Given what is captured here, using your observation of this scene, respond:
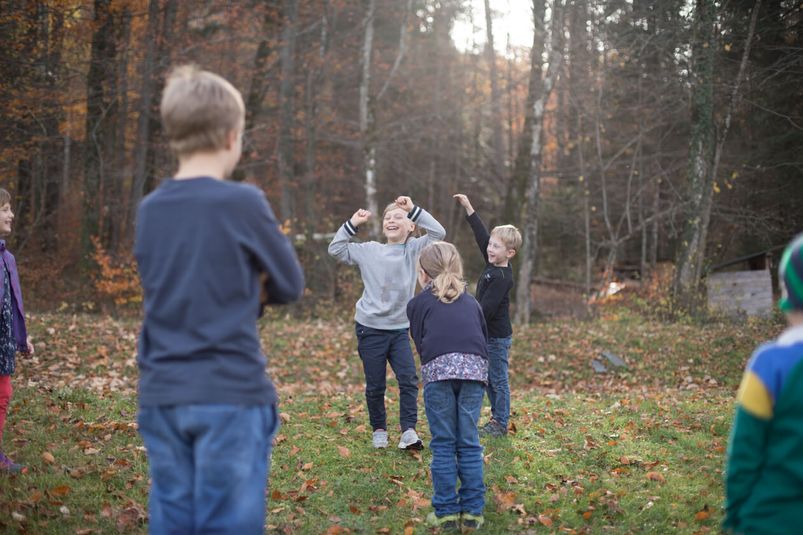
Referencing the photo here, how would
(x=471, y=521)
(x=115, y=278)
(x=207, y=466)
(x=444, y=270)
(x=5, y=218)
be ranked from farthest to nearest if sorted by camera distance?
1. (x=115, y=278)
2. (x=5, y=218)
3. (x=444, y=270)
4. (x=471, y=521)
5. (x=207, y=466)

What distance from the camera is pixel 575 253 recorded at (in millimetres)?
33906

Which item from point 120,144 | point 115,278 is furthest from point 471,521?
point 120,144

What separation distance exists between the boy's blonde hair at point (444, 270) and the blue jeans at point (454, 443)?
63cm

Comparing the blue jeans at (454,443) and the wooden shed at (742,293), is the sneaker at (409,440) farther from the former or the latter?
the wooden shed at (742,293)

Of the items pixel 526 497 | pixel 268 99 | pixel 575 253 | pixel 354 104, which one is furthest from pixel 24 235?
pixel 526 497

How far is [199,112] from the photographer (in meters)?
3.03

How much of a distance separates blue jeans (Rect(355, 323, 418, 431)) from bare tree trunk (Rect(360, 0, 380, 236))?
17.2 meters

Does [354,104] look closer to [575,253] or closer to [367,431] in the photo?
[575,253]

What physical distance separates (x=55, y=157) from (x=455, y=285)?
77.1 feet

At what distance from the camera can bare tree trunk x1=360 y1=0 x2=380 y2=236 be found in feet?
80.6

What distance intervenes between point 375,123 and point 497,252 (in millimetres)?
18669

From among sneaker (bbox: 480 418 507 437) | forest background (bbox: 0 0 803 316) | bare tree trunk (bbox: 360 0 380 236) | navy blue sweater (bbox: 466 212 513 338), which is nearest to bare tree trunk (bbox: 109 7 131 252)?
forest background (bbox: 0 0 803 316)

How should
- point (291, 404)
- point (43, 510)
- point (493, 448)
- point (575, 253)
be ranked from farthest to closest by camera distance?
point (575, 253), point (291, 404), point (493, 448), point (43, 510)

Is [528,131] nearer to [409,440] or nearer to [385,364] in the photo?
[385,364]
